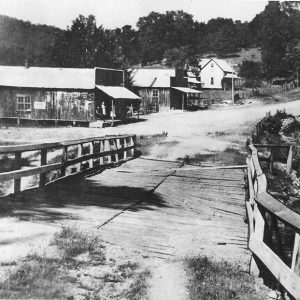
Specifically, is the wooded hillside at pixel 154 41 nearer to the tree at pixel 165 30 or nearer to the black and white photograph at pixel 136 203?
the tree at pixel 165 30

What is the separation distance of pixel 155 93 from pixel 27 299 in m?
43.3

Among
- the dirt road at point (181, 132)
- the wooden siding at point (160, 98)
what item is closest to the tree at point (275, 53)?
the wooden siding at point (160, 98)

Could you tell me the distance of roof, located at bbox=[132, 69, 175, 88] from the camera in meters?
46.7

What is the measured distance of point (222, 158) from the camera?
1697 centimetres

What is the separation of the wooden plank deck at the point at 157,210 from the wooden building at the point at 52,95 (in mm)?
20241

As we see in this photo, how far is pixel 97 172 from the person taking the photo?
40.3ft

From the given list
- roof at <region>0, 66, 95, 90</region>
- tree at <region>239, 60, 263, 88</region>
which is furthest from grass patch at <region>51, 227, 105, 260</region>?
tree at <region>239, 60, 263, 88</region>

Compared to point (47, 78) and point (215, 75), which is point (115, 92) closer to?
point (47, 78)

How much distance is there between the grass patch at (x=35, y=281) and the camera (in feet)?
13.8

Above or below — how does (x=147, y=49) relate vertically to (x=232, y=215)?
above

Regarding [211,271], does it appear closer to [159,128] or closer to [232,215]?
[232,215]

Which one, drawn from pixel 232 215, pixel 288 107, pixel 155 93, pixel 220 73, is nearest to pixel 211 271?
pixel 232 215

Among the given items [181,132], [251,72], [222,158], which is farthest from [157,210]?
[251,72]

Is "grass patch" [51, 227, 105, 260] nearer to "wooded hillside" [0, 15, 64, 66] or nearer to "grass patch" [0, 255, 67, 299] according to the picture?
"grass patch" [0, 255, 67, 299]
